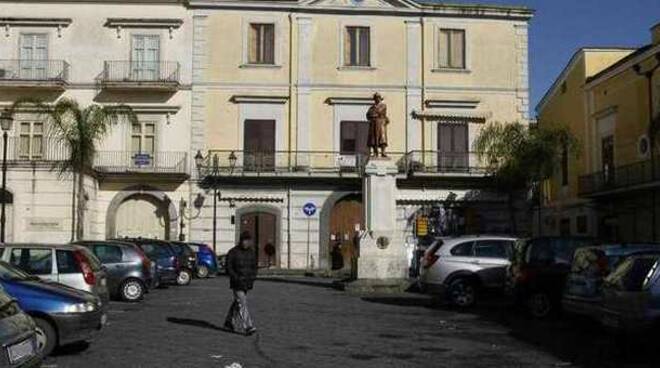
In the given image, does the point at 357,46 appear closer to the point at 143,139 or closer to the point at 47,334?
the point at 143,139

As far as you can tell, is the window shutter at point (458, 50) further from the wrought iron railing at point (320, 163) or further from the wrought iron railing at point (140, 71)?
the wrought iron railing at point (140, 71)

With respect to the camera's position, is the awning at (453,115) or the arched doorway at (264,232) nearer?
the arched doorway at (264,232)

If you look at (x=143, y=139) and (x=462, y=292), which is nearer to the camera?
(x=462, y=292)

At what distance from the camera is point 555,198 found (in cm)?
5294

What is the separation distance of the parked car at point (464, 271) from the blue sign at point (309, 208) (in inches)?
812

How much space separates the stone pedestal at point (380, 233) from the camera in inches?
A: 994

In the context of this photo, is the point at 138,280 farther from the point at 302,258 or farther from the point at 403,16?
the point at 403,16

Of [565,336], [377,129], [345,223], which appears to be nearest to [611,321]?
[565,336]

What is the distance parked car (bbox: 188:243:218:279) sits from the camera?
3384 cm

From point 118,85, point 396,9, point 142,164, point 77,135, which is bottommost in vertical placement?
point 142,164

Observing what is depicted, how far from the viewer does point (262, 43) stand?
41.4 meters

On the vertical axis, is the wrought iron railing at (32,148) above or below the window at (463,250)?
above

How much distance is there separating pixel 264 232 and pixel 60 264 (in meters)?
25.8

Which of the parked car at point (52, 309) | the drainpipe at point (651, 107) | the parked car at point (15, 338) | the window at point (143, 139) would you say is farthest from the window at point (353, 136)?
the parked car at point (15, 338)
